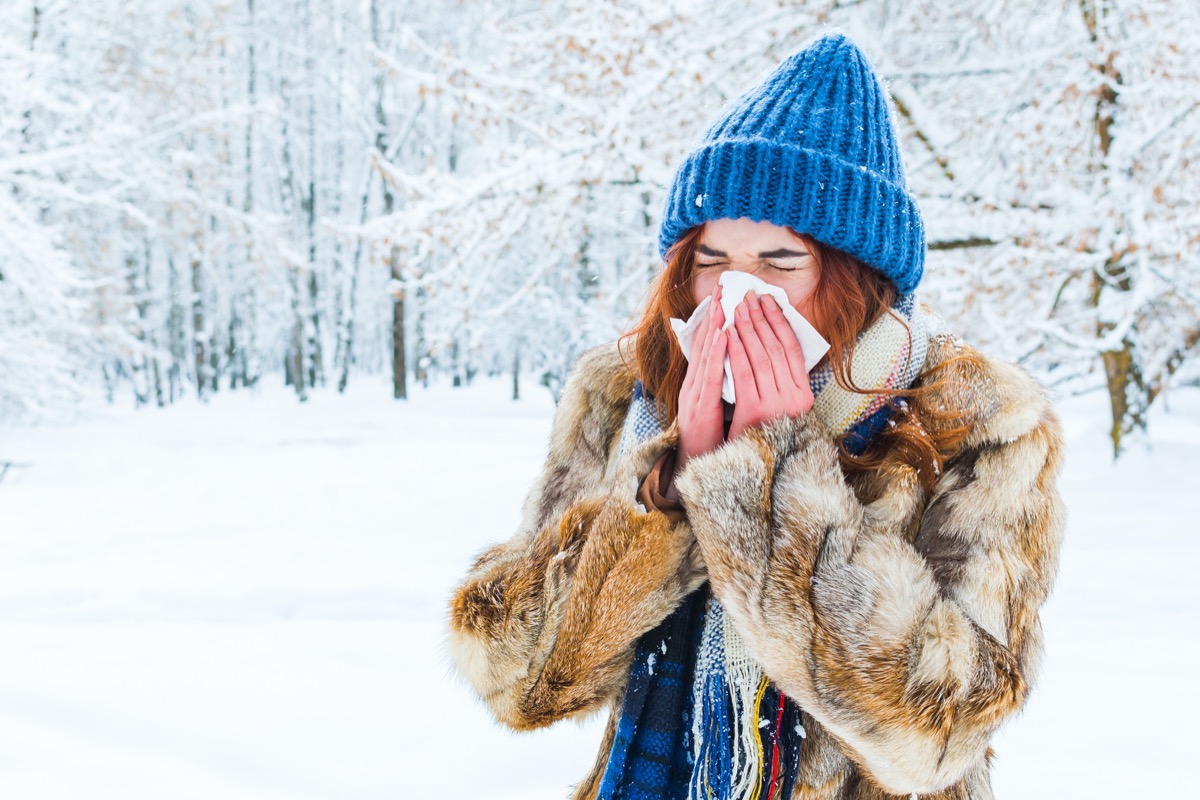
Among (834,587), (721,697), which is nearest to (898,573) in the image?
(834,587)

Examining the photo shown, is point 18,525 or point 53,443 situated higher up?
point 18,525

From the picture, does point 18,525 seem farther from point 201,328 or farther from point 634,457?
point 201,328

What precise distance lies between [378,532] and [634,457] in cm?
529

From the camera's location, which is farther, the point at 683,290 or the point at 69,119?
the point at 69,119

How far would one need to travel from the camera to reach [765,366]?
4.03 ft

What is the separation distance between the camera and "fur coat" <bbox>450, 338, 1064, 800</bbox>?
1027mm

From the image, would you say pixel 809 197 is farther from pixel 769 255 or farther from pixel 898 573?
pixel 898 573

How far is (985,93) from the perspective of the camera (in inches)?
255

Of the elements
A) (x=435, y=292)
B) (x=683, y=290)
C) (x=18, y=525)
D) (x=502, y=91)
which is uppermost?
(x=502, y=91)

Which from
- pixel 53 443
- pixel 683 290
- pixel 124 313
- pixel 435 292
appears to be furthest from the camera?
pixel 124 313

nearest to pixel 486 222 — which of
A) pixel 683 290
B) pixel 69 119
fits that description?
pixel 683 290

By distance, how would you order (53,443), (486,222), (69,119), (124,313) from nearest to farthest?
(486,222), (69,119), (53,443), (124,313)

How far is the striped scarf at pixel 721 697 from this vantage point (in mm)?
1178

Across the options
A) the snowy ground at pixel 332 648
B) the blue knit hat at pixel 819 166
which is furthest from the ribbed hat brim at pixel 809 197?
the snowy ground at pixel 332 648
